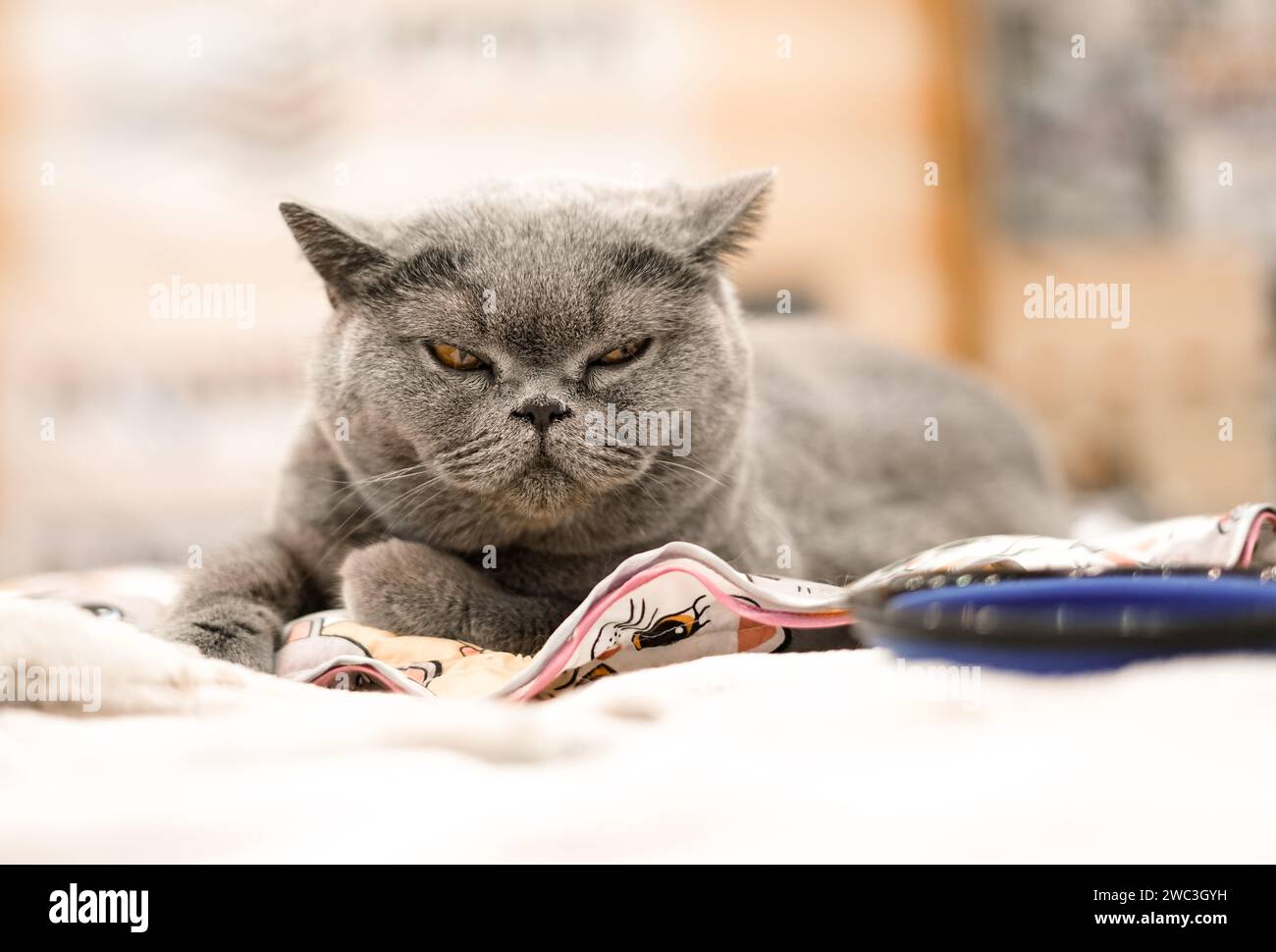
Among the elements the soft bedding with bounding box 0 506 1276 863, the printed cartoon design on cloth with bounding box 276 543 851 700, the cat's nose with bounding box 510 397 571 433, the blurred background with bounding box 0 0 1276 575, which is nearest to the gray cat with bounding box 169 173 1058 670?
the cat's nose with bounding box 510 397 571 433

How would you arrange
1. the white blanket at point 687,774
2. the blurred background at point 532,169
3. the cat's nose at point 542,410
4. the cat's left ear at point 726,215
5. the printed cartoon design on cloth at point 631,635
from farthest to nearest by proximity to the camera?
1. the blurred background at point 532,169
2. the cat's left ear at point 726,215
3. the cat's nose at point 542,410
4. the printed cartoon design on cloth at point 631,635
5. the white blanket at point 687,774

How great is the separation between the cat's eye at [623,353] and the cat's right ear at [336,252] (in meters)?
0.24

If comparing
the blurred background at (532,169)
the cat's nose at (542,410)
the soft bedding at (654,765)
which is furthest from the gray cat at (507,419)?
the blurred background at (532,169)

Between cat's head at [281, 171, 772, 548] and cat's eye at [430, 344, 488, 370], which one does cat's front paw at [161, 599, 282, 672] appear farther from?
cat's eye at [430, 344, 488, 370]

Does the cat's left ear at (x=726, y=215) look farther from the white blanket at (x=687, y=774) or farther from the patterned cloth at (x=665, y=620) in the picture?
the white blanket at (x=687, y=774)

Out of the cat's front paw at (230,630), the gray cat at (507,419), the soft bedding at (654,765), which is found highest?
the gray cat at (507,419)

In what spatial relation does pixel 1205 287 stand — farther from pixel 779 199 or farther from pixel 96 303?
pixel 96 303

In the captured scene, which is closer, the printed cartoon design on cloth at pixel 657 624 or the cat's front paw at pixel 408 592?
the printed cartoon design on cloth at pixel 657 624

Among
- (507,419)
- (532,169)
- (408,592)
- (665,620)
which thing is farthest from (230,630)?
(532,169)

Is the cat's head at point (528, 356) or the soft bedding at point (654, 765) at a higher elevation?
the cat's head at point (528, 356)

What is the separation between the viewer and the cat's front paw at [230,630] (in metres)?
0.99

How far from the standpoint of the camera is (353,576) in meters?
1.05

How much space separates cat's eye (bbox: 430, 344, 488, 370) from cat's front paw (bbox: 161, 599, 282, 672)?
1.03ft
